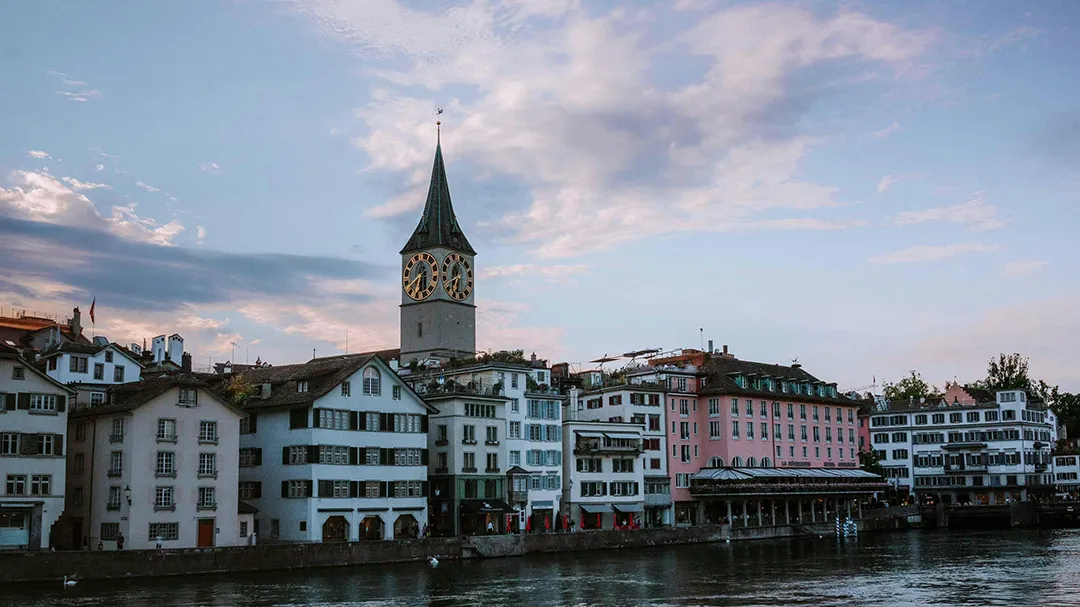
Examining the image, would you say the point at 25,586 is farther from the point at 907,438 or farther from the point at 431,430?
the point at 907,438

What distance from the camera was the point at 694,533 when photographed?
109125 millimetres

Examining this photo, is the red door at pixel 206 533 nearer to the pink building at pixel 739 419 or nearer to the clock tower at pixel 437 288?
the pink building at pixel 739 419

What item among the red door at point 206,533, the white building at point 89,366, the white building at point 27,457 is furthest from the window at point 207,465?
the white building at point 89,366

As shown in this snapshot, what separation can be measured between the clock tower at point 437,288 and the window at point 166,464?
5947 cm

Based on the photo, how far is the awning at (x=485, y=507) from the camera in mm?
97312

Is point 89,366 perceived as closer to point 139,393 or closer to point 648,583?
point 139,393

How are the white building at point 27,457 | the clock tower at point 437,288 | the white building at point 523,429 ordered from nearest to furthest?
the white building at point 27,457 → the white building at point 523,429 → the clock tower at point 437,288

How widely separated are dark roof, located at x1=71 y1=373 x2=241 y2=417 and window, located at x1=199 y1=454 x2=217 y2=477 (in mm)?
3686

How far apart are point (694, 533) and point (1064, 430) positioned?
106176 mm

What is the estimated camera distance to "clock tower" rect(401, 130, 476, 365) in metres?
142

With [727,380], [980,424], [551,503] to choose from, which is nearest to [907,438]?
[980,424]

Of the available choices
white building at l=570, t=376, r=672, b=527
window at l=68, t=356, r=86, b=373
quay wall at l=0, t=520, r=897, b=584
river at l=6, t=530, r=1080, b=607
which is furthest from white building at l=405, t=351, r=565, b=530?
window at l=68, t=356, r=86, b=373

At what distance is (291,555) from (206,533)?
6.78 metres

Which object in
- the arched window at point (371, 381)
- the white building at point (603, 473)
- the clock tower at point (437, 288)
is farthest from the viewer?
the clock tower at point (437, 288)
